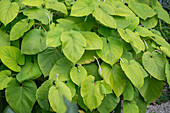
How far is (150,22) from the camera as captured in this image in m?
1.86

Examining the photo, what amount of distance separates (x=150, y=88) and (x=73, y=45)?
71cm

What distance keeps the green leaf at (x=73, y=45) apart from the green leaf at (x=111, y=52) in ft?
0.50

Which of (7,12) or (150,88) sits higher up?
(7,12)

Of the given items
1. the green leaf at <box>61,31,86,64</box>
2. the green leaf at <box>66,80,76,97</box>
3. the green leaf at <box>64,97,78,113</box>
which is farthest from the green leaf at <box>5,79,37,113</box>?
the green leaf at <box>64,97,78,113</box>

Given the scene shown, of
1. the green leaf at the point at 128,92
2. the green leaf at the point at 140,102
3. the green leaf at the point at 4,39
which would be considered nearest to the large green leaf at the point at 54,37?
the green leaf at the point at 4,39

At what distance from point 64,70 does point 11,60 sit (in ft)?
1.20

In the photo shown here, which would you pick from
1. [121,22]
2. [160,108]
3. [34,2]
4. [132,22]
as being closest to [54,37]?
[34,2]

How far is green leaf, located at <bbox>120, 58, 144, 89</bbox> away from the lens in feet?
4.15

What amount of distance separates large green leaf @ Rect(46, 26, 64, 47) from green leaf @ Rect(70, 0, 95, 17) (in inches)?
7.0

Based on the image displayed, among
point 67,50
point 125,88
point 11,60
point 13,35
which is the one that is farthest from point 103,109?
point 13,35

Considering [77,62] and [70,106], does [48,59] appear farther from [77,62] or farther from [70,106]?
[70,106]

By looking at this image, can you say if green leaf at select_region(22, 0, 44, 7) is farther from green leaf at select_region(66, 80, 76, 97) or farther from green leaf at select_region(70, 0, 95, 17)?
green leaf at select_region(66, 80, 76, 97)

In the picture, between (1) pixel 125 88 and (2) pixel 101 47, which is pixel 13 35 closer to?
(2) pixel 101 47

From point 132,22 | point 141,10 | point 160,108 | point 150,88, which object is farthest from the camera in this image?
point 160,108
